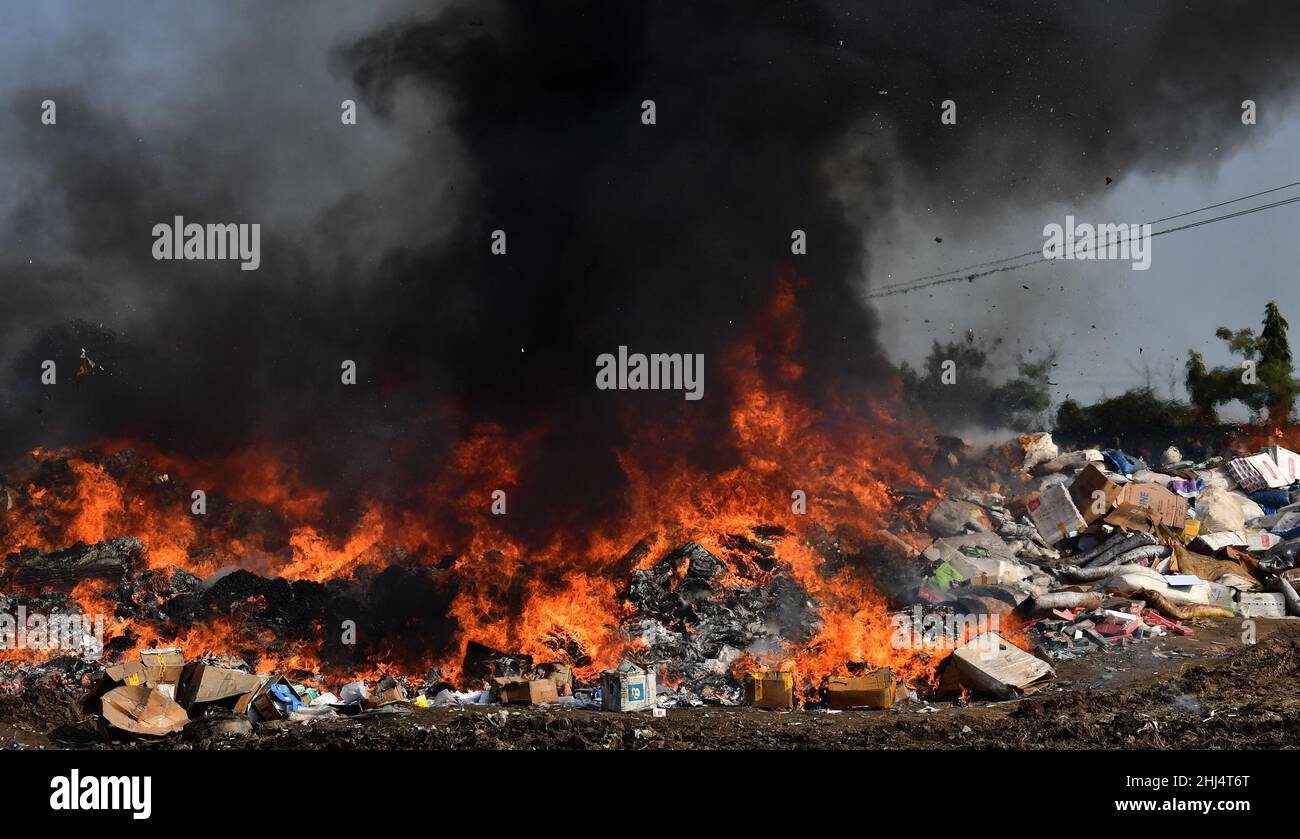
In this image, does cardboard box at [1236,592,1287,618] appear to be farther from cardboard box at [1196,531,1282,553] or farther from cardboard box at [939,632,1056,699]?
cardboard box at [939,632,1056,699]

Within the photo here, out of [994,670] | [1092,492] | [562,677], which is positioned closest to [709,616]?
[562,677]

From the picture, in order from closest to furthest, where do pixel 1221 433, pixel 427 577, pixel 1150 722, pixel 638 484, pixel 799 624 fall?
pixel 1150 722, pixel 799 624, pixel 427 577, pixel 638 484, pixel 1221 433

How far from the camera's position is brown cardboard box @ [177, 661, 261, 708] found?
1290 cm

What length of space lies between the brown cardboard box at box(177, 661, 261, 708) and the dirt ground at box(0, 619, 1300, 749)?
0.63 m

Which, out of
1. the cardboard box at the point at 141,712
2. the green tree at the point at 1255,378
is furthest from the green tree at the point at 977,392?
the cardboard box at the point at 141,712

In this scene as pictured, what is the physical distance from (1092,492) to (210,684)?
1602 centimetres

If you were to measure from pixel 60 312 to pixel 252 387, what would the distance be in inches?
193

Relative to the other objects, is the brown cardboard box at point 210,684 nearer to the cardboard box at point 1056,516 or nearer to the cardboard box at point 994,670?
the cardboard box at point 994,670

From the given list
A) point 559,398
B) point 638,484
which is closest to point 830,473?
point 638,484

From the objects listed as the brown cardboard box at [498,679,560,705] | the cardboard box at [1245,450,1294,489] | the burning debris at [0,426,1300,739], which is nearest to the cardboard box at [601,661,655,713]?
the burning debris at [0,426,1300,739]

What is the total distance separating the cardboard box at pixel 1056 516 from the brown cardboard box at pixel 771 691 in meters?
8.33

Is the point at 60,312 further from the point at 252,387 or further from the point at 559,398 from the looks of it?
the point at 559,398

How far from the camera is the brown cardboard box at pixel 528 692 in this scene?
1392cm

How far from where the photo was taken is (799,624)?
16.0m
